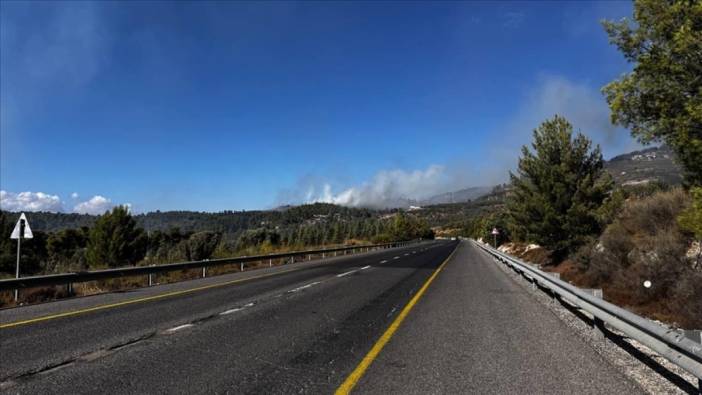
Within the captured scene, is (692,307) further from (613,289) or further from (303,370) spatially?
(303,370)

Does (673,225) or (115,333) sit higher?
(673,225)

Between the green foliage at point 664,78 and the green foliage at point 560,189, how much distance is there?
16392mm

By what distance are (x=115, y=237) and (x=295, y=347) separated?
207 feet

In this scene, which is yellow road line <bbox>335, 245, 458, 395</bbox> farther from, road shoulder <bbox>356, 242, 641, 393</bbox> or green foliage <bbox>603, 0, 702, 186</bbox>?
green foliage <bbox>603, 0, 702, 186</bbox>

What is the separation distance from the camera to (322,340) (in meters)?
7.25

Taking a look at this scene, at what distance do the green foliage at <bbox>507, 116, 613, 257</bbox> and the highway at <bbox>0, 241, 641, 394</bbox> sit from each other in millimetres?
16547

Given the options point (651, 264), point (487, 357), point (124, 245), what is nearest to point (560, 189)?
point (651, 264)

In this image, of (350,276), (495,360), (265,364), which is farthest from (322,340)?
(350,276)

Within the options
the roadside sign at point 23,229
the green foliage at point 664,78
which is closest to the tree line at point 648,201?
the green foliage at point 664,78

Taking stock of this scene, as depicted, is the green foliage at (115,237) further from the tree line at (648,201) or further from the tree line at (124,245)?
the tree line at (648,201)

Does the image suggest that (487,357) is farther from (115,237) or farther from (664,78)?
(115,237)

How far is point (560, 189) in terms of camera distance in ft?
88.2

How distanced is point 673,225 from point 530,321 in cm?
1059

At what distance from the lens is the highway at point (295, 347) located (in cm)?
514
